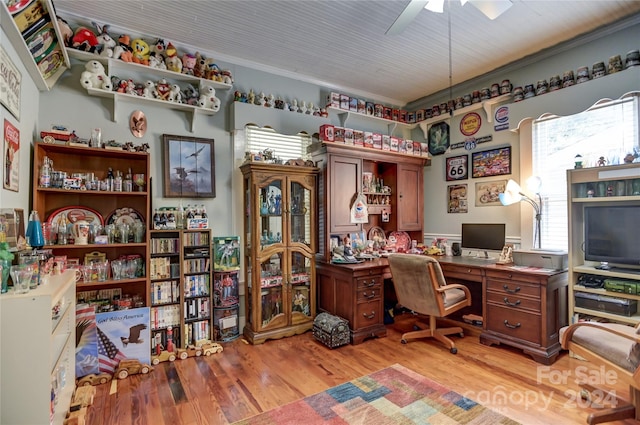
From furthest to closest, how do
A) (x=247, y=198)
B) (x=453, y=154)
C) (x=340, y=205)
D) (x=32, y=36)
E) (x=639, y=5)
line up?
(x=453, y=154)
(x=340, y=205)
(x=247, y=198)
(x=639, y=5)
(x=32, y=36)

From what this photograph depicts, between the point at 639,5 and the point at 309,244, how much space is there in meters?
3.58

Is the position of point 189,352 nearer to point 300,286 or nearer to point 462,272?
point 300,286

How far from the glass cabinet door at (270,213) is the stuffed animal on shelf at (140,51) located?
1577 mm

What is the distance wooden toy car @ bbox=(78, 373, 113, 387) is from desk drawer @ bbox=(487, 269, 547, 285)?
3434 millimetres

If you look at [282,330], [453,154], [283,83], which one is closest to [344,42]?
[283,83]

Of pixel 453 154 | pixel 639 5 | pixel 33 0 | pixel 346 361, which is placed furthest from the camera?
pixel 453 154

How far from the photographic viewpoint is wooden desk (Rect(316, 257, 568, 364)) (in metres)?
2.70

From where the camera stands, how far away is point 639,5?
2559 millimetres

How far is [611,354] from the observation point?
1.79 meters

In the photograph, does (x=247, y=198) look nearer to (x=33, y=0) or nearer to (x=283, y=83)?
(x=283, y=83)

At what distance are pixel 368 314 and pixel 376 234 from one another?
1.27 m

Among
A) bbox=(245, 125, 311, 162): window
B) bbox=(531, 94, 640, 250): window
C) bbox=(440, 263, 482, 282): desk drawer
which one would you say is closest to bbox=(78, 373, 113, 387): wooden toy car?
bbox=(245, 125, 311, 162): window

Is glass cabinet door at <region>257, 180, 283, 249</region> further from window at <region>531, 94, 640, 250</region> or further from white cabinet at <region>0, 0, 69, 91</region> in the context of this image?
window at <region>531, 94, 640, 250</region>

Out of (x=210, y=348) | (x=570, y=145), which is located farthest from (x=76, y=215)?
(x=570, y=145)
